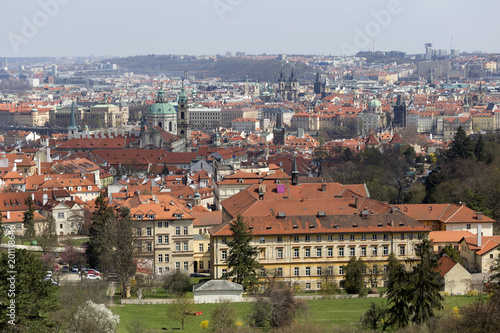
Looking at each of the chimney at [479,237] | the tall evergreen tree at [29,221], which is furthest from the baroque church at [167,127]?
the chimney at [479,237]

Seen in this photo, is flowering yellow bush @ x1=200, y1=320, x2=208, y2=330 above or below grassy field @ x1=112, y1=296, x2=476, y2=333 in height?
above

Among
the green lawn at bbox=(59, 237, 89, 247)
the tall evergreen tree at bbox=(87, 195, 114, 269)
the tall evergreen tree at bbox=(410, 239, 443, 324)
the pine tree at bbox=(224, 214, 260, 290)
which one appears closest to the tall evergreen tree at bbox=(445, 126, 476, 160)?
the green lawn at bbox=(59, 237, 89, 247)

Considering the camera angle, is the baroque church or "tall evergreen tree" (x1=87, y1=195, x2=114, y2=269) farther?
the baroque church

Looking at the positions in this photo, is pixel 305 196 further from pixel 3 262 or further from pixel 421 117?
pixel 421 117

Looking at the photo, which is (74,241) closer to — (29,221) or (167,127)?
(29,221)

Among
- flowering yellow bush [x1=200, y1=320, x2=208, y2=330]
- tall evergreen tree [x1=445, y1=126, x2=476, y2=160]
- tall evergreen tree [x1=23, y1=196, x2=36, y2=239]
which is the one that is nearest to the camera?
flowering yellow bush [x1=200, y1=320, x2=208, y2=330]

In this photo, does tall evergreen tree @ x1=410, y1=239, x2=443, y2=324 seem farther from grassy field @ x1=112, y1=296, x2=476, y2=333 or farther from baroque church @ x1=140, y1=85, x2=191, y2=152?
baroque church @ x1=140, y1=85, x2=191, y2=152

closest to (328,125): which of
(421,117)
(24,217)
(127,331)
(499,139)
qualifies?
(421,117)

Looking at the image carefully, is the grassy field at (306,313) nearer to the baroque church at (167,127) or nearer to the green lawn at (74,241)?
the green lawn at (74,241)
